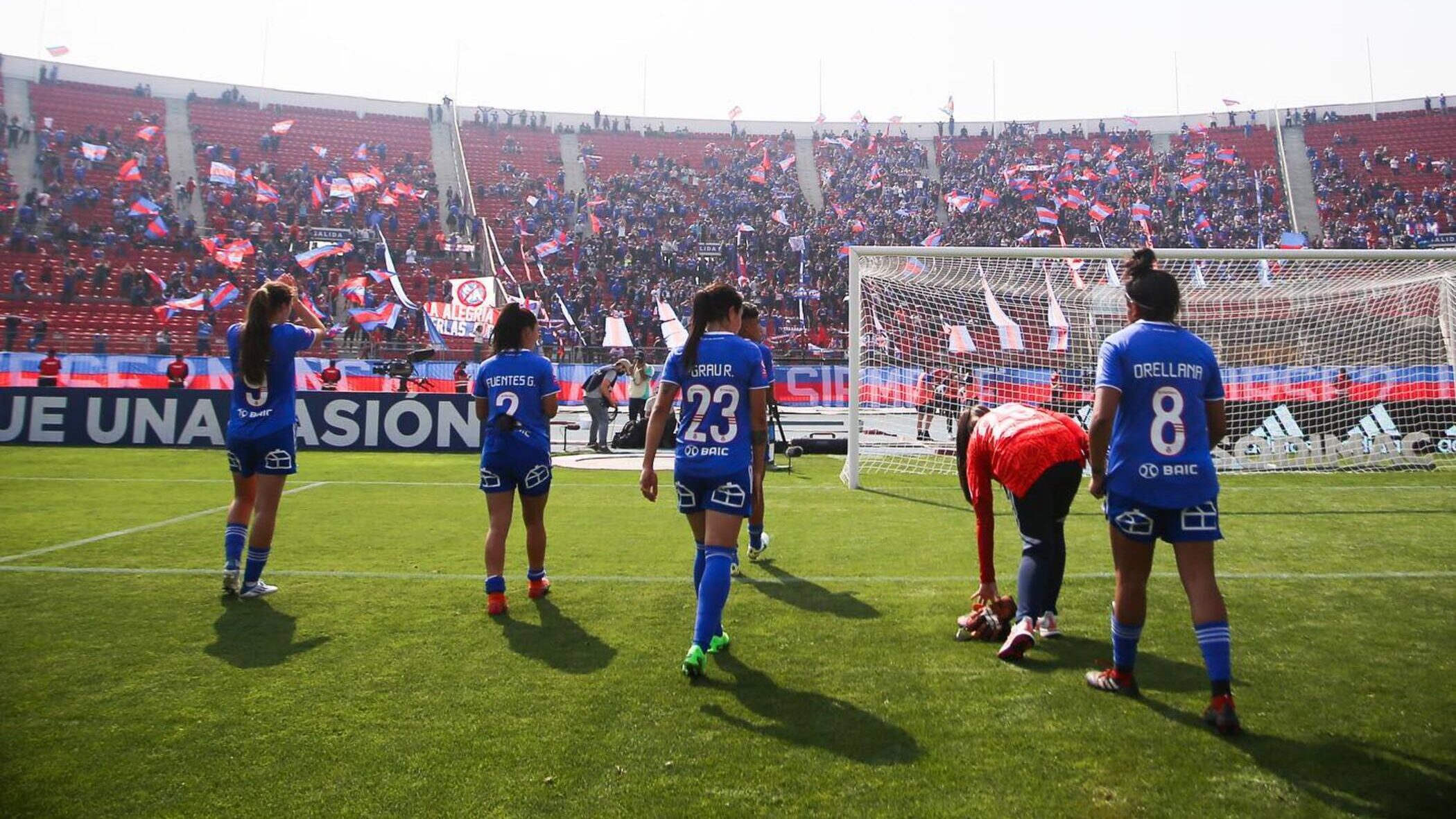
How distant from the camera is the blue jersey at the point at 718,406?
4.70 metres

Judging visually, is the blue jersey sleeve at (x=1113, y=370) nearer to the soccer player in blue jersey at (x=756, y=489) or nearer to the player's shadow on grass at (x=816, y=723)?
the player's shadow on grass at (x=816, y=723)

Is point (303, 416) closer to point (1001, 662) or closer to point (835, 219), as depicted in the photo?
point (1001, 662)

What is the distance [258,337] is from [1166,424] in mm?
5288

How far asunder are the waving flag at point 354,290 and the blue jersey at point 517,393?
28539 mm

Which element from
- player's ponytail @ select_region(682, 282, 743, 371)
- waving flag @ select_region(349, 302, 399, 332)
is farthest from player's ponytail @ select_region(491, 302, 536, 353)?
waving flag @ select_region(349, 302, 399, 332)

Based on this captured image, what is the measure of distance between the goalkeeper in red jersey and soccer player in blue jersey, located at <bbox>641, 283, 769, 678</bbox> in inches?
50.7

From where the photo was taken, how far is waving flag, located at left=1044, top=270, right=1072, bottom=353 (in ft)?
48.9

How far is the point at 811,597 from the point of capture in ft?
20.3

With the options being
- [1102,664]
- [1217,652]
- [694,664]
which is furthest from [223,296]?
[1217,652]

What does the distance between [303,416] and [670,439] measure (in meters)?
6.46

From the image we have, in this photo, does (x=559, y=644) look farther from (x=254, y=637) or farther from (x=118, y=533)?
(x=118, y=533)

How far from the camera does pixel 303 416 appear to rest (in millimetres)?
16484

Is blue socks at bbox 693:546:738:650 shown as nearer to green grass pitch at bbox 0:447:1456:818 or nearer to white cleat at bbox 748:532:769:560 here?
green grass pitch at bbox 0:447:1456:818

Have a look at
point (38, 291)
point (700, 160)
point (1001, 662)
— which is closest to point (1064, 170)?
point (700, 160)
